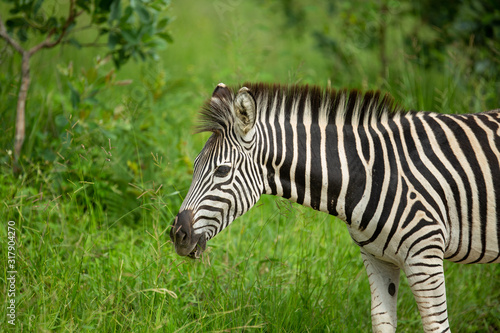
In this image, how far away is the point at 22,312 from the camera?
290cm

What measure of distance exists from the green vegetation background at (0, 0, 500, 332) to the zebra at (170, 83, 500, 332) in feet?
1.66

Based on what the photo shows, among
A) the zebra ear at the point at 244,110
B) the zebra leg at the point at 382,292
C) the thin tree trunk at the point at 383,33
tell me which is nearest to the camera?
the zebra ear at the point at 244,110

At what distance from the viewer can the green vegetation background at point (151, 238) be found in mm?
3111

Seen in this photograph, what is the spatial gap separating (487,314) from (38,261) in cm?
378

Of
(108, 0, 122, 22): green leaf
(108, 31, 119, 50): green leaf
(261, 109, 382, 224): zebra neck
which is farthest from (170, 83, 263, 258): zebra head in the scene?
(108, 31, 119, 50): green leaf

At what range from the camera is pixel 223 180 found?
274cm

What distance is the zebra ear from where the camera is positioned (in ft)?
8.75

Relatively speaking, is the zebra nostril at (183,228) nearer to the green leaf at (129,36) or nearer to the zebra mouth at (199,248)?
the zebra mouth at (199,248)

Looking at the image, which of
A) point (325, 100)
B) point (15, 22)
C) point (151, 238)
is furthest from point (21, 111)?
point (325, 100)

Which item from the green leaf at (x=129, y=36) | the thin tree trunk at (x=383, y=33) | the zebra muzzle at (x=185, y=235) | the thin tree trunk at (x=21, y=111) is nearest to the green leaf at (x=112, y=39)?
the green leaf at (x=129, y=36)

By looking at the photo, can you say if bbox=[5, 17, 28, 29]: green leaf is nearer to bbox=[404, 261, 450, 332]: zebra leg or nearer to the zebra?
the zebra

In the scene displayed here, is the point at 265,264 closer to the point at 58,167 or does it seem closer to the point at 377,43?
the point at 58,167

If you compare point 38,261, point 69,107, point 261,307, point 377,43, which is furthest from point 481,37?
point 38,261

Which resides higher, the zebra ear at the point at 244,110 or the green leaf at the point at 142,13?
the green leaf at the point at 142,13
